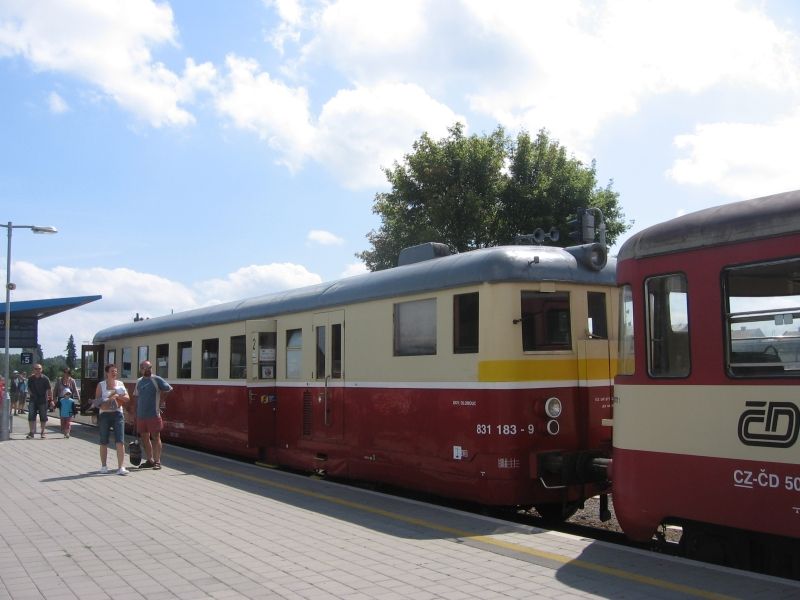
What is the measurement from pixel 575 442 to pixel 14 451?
39.5ft

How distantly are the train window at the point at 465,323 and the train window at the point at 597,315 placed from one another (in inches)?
54.1

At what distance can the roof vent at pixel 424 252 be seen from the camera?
33.8 feet

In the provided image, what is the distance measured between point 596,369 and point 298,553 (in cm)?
393

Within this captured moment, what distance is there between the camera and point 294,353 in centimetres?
1241

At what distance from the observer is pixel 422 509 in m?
8.75

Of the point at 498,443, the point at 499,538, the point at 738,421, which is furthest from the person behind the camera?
the point at 498,443

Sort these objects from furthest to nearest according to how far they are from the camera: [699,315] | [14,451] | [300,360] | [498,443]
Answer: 1. [14,451]
2. [300,360]
3. [498,443]
4. [699,315]

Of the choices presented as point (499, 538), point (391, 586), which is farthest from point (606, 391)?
point (391, 586)

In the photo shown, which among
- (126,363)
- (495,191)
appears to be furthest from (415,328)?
(495,191)

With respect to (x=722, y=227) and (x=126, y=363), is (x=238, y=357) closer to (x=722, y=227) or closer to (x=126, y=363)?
(x=126, y=363)

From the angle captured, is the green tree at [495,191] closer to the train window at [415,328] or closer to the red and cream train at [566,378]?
the red and cream train at [566,378]

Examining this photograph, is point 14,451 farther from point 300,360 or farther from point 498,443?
point 498,443

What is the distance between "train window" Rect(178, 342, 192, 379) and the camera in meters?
16.6

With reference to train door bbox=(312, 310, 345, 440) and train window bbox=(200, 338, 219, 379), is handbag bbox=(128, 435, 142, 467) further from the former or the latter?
train door bbox=(312, 310, 345, 440)
